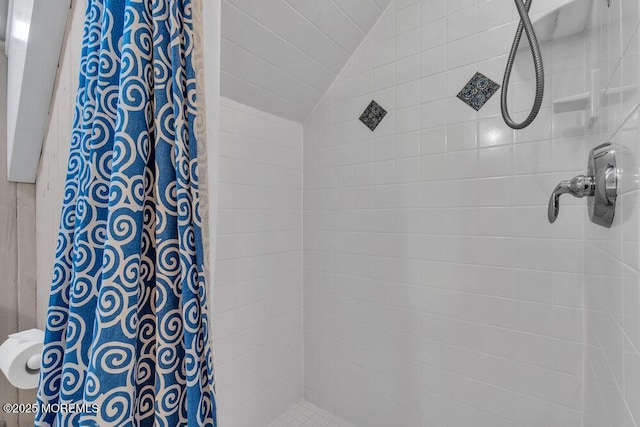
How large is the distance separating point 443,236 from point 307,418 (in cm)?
113

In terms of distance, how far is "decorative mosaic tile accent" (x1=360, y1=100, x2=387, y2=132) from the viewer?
1.49 metres

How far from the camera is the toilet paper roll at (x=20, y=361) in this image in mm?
757

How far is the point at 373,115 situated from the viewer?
151 cm

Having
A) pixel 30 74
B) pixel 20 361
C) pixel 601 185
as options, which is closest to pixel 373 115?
pixel 601 185

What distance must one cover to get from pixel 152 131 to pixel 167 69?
0.10 metres

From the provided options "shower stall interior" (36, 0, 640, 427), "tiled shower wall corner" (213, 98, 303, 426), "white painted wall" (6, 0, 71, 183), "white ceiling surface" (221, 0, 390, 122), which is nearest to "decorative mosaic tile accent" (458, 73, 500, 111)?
"shower stall interior" (36, 0, 640, 427)

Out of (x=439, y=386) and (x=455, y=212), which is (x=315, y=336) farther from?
(x=455, y=212)

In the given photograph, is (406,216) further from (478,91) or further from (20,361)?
(20,361)

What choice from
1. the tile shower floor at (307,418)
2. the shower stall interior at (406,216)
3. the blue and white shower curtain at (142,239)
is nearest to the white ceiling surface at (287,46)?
the shower stall interior at (406,216)

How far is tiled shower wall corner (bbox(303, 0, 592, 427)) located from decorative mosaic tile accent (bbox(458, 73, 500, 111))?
0.02 meters

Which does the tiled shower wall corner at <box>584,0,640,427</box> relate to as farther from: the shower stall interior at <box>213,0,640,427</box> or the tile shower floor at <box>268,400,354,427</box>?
the tile shower floor at <box>268,400,354,427</box>

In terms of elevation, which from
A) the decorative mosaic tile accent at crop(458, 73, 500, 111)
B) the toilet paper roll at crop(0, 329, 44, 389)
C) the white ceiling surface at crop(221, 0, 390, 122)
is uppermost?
the white ceiling surface at crop(221, 0, 390, 122)

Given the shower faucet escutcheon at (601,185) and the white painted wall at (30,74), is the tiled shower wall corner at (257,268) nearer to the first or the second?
the white painted wall at (30,74)

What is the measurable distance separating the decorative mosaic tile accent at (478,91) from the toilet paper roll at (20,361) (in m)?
1.55
